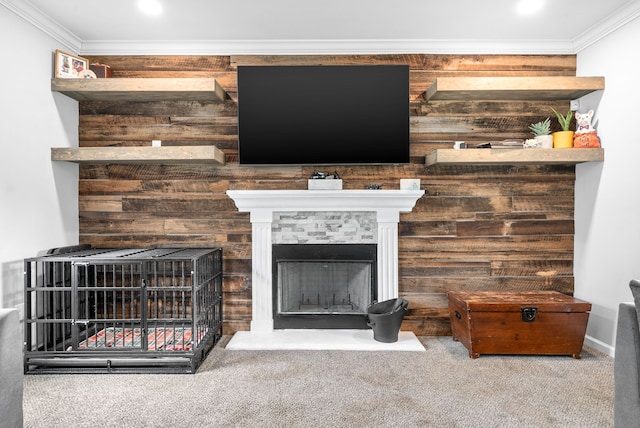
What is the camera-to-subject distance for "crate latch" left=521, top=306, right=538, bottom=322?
9.57ft

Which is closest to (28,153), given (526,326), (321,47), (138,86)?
(138,86)

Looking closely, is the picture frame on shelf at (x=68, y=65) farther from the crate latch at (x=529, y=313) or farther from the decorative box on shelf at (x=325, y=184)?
the crate latch at (x=529, y=313)

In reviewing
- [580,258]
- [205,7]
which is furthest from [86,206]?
[580,258]

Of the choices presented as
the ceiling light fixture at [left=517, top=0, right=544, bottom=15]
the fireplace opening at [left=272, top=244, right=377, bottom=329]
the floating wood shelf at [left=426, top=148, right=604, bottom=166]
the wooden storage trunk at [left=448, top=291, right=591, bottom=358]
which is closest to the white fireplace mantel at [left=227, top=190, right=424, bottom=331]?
the fireplace opening at [left=272, top=244, right=377, bottom=329]

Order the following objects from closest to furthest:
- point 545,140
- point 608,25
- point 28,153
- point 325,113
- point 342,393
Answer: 1. point 342,393
2. point 28,153
3. point 608,25
4. point 545,140
5. point 325,113

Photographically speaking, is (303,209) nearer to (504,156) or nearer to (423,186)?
(423,186)

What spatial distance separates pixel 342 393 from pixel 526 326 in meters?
1.49

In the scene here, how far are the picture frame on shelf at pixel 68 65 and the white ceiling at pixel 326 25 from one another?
167 mm

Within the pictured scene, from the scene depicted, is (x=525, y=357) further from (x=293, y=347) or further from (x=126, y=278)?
(x=126, y=278)

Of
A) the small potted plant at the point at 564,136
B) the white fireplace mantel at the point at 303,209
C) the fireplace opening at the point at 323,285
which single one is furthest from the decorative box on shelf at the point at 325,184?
the small potted plant at the point at 564,136

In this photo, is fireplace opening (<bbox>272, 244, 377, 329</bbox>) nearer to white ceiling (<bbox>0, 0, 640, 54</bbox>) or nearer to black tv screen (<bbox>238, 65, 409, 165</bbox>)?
black tv screen (<bbox>238, 65, 409, 165</bbox>)

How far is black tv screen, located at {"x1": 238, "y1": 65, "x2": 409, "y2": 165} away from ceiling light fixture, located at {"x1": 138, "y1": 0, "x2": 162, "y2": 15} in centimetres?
75

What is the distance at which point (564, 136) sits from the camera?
324 centimetres

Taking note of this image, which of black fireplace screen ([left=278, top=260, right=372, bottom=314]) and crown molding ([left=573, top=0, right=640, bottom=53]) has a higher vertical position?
crown molding ([left=573, top=0, right=640, bottom=53])
